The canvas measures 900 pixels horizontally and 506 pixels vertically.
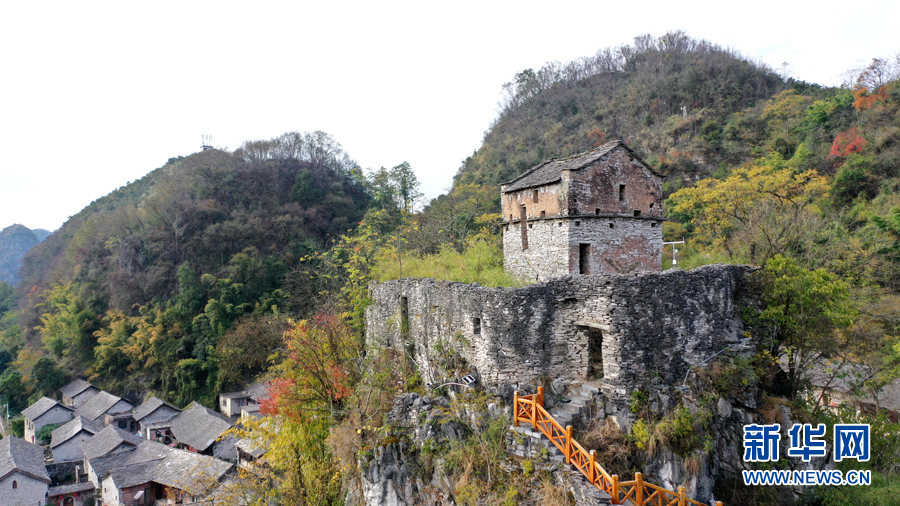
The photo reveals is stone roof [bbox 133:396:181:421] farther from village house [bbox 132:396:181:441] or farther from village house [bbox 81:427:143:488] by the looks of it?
village house [bbox 81:427:143:488]

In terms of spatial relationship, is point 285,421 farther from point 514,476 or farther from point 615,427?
point 615,427

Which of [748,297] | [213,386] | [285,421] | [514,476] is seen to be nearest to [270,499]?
[285,421]

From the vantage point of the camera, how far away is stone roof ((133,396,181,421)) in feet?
126

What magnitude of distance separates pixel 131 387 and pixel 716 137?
62194 mm

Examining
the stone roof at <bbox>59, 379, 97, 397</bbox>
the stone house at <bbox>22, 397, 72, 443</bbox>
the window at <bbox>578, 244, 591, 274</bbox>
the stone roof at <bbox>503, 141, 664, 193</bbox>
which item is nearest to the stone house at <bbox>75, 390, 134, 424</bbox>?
the stone house at <bbox>22, 397, 72, 443</bbox>

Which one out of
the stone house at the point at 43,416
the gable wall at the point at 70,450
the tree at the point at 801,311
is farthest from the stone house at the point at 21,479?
the tree at the point at 801,311

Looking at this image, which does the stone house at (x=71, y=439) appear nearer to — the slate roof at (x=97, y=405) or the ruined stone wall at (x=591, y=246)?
the slate roof at (x=97, y=405)

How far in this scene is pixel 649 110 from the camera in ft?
185

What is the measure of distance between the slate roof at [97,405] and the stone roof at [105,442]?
217 inches

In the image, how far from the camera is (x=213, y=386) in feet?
132

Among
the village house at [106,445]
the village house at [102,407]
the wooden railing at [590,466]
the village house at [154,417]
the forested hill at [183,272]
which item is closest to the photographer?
A: the wooden railing at [590,466]

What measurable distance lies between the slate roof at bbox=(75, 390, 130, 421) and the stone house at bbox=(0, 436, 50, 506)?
7.93 meters

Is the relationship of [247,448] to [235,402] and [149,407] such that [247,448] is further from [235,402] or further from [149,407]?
[149,407]

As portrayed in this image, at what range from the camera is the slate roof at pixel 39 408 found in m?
40.6
